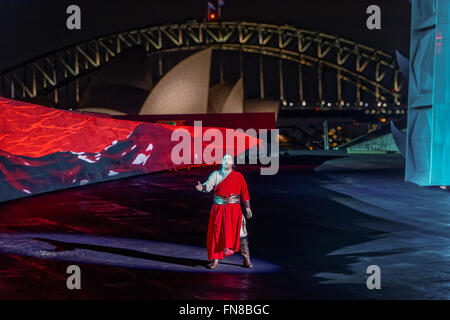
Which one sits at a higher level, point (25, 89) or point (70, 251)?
point (25, 89)

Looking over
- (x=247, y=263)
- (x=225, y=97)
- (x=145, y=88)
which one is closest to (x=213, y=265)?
(x=247, y=263)

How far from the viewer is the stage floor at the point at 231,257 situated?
676 centimetres

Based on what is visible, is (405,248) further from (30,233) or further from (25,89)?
(25,89)

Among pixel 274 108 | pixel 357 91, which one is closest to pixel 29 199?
pixel 274 108

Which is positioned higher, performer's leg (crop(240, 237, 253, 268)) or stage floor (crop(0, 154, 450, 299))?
performer's leg (crop(240, 237, 253, 268))

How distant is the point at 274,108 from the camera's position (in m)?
99.5

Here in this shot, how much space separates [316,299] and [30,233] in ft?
21.9

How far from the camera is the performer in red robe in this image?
26.0 feet

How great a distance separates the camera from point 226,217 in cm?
791

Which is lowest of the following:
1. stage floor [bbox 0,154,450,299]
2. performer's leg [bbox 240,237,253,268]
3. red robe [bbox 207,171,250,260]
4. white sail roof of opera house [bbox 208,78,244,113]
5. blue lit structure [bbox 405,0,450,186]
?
stage floor [bbox 0,154,450,299]

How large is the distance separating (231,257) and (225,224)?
3.79 feet

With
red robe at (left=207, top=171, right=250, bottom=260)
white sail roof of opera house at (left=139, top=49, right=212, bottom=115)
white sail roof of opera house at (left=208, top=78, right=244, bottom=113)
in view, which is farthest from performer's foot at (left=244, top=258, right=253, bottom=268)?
white sail roof of opera house at (left=208, top=78, right=244, bottom=113)

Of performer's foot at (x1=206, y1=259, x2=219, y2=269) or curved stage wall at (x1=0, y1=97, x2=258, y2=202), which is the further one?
curved stage wall at (x1=0, y1=97, x2=258, y2=202)

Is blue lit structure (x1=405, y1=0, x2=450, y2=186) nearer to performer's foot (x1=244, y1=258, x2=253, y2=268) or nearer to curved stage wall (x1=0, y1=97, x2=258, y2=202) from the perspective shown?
curved stage wall (x1=0, y1=97, x2=258, y2=202)
